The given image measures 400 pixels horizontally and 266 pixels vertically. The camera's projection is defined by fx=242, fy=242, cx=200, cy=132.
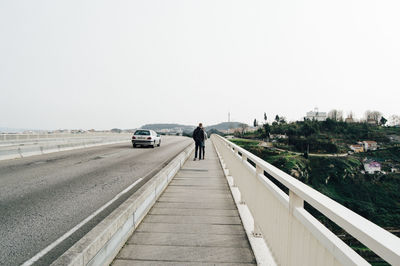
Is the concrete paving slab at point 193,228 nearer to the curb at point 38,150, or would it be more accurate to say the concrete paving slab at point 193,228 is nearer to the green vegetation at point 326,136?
the curb at point 38,150

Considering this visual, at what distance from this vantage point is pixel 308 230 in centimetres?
194

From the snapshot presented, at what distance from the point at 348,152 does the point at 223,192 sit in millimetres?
148398

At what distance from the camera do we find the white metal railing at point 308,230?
46.9 inches

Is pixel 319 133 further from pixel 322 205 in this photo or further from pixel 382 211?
pixel 322 205

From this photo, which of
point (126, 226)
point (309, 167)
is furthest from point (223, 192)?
point (309, 167)

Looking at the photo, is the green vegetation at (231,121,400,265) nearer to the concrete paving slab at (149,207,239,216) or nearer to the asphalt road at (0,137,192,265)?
the concrete paving slab at (149,207,239,216)

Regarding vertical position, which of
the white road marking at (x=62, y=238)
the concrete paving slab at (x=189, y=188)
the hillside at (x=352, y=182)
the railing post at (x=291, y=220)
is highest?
the railing post at (x=291, y=220)

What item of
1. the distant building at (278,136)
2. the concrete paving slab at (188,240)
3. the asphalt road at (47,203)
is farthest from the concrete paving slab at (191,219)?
the distant building at (278,136)

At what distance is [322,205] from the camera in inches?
67.3

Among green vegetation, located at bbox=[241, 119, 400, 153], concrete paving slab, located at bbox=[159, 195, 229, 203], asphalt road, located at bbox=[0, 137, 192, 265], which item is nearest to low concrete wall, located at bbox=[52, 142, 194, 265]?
asphalt road, located at bbox=[0, 137, 192, 265]

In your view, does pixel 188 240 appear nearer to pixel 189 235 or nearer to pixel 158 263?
pixel 189 235

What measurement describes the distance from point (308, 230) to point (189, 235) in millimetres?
2513

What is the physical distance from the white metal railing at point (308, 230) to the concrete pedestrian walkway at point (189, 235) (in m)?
0.68

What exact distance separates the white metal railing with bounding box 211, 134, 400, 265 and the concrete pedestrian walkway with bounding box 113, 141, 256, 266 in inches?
26.6
